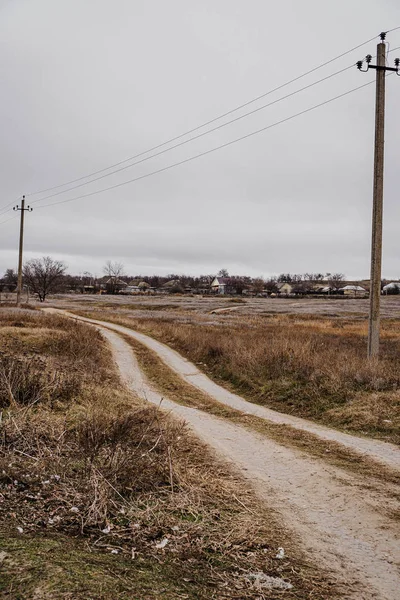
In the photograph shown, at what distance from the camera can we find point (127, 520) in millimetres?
4805

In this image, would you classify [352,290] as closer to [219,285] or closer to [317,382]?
[219,285]

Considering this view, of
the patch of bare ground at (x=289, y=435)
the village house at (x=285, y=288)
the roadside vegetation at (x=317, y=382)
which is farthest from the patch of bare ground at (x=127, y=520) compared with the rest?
the village house at (x=285, y=288)

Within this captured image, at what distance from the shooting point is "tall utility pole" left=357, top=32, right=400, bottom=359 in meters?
14.2

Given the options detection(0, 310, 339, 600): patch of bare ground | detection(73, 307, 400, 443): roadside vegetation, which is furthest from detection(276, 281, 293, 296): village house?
detection(0, 310, 339, 600): patch of bare ground

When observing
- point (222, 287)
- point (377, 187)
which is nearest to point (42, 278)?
point (377, 187)

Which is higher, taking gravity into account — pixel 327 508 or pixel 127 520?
pixel 127 520

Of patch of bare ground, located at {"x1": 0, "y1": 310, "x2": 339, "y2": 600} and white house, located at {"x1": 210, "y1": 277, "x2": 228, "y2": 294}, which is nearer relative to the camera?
patch of bare ground, located at {"x1": 0, "y1": 310, "x2": 339, "y2": 600}

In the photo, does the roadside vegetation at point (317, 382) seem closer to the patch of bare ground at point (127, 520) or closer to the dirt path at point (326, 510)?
the dirt path at point (326, 510)

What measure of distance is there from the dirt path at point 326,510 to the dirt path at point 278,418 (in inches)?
46.4

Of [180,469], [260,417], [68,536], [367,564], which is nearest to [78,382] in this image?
[260,417]

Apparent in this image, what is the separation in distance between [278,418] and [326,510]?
218 inches

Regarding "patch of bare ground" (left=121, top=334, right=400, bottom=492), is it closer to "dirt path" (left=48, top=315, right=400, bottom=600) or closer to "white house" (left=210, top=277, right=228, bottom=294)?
"dirt path" (left=48, top=315, right=400, bottom=600)

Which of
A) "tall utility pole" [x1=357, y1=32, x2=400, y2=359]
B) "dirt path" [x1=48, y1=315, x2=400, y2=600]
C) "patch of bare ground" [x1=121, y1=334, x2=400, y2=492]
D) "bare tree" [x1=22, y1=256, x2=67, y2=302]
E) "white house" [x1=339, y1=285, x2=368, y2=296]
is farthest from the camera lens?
"white house" [x1=339, y1=285, x2=368, y2=296]

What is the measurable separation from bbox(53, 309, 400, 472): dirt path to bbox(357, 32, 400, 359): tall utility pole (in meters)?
4.25
